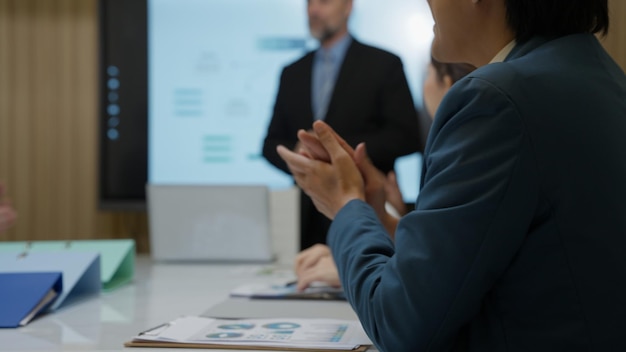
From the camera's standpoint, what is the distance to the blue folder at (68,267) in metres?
1.52

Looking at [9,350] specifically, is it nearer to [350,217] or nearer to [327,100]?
[350,217]

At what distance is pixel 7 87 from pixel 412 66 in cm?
184

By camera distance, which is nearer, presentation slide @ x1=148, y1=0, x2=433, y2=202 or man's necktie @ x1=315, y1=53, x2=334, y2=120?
man's necktie @ x1=315, y1=53, x2=334, y2=120

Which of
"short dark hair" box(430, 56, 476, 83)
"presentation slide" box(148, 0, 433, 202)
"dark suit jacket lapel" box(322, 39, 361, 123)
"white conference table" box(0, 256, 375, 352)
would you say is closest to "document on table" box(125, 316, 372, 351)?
"white conference table" box(0, 256, 375, 352)

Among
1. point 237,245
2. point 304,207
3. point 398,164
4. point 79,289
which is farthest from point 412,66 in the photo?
point 79,289

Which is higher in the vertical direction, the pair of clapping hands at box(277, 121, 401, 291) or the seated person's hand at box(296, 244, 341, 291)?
the pair of clapping hands at box(277, 121, 401, 291)

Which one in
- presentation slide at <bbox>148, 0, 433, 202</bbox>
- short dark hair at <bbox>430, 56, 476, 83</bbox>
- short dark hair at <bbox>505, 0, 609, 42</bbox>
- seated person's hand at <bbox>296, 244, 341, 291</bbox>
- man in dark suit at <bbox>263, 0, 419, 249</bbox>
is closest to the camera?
short dark hair at <bbox>505, 0, 609, 42</bbox>

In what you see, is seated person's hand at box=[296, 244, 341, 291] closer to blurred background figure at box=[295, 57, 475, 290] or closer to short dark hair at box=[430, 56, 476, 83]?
blurred background figure at box=[295, 57, 475, 290]

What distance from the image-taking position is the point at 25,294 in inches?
53.2

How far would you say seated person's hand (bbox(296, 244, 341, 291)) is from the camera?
162 centimetres

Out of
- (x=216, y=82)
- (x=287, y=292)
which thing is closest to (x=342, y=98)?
(x=216, y=82)

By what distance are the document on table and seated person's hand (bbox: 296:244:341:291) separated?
32 centimetres

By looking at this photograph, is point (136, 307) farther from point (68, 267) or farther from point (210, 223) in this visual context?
point (210, 223)

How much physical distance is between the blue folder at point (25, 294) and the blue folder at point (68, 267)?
2.2 inches
